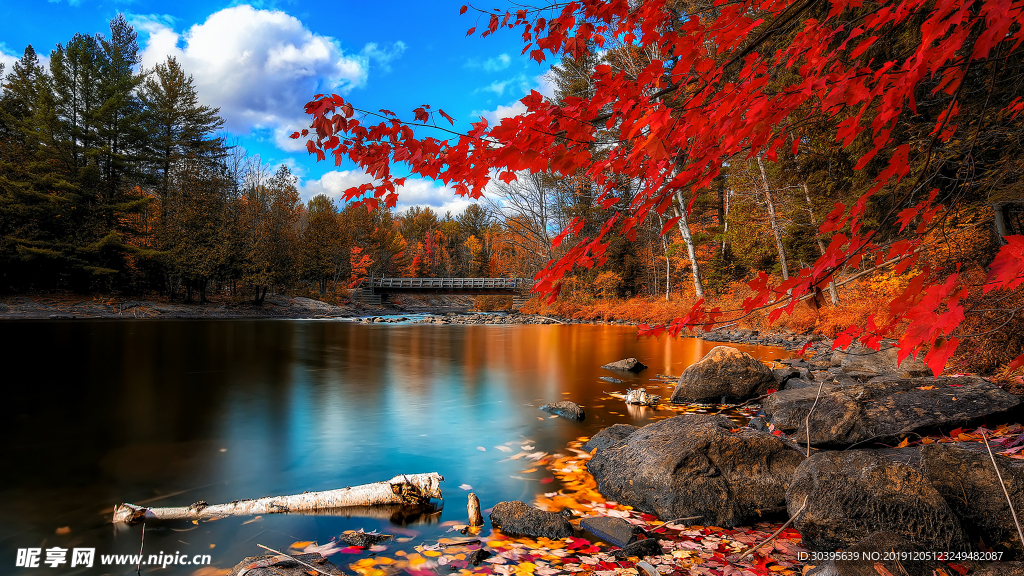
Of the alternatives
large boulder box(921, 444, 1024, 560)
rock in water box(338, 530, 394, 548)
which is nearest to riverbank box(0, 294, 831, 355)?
large boulder box(921, 444, 1024, 560)

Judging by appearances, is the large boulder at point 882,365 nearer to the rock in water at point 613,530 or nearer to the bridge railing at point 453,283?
the rock in water at point 613,530

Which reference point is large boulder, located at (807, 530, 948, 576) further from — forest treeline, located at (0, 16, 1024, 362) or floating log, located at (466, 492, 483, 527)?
forest treeline, located at (0, 16, 1024, 362)

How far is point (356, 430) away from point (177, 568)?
367cm

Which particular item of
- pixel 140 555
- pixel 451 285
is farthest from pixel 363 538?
pixel 451 285

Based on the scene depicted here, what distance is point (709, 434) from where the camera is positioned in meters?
3.96

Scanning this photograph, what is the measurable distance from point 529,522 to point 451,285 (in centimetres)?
4547

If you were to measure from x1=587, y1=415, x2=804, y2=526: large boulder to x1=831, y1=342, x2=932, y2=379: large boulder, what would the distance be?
4198 millimetres

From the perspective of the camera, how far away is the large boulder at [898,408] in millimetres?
4191

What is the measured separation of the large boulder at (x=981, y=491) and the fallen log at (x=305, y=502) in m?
3.65

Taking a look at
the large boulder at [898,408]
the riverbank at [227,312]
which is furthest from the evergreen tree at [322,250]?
the large boulder at [898,408]

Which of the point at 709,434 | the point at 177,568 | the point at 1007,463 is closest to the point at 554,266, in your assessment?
the point at 709,434

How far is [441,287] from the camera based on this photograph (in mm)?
47656

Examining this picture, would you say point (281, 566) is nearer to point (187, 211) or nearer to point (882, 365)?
point (882, 365)

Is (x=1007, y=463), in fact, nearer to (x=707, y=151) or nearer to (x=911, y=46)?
(x=707, y=151)
